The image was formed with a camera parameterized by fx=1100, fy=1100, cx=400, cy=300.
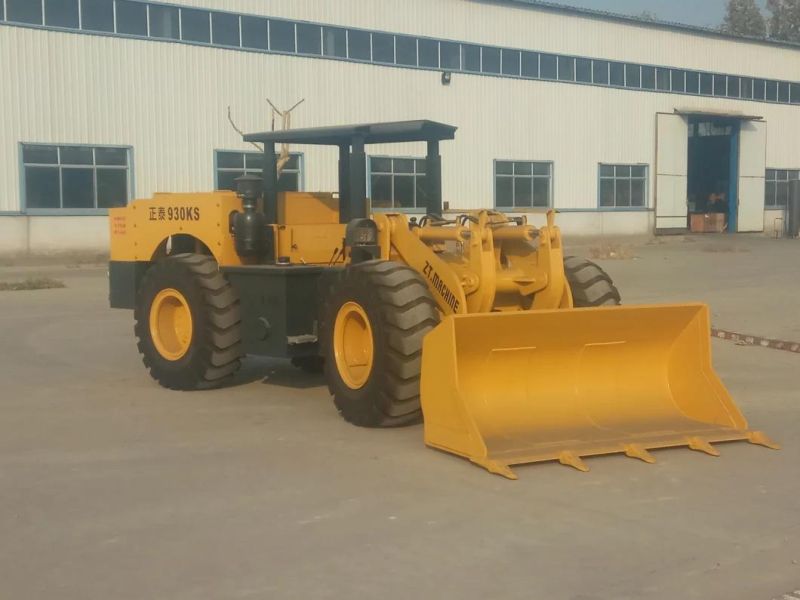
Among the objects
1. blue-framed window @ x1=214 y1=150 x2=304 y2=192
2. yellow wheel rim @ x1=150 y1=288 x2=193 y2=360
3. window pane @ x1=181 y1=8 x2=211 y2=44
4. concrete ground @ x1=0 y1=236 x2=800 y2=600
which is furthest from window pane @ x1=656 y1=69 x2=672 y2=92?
yellow wheel rim @ x1=150 y1=288 x2=193 y2=360

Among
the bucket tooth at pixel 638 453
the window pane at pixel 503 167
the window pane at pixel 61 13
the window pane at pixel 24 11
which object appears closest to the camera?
the bucket tooth at pixel 638 453

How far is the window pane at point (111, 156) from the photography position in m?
29.2

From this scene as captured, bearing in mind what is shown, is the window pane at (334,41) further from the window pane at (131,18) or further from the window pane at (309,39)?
the window pane at (131,18)

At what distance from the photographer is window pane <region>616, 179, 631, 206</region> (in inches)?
1656

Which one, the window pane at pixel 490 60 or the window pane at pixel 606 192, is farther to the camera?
the window pane at pixel 606 192

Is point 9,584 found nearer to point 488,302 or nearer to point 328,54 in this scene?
point 488,302

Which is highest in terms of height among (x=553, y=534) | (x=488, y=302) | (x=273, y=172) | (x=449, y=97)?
(x=449, y=97)

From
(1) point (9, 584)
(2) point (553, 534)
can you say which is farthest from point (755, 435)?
(1) point (9, 584)

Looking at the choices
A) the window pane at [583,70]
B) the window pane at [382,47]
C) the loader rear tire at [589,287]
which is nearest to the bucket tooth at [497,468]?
the loader rear tire at [589,287]

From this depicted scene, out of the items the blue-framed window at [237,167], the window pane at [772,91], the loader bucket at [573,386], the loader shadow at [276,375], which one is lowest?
the loader shadow at [276,375]

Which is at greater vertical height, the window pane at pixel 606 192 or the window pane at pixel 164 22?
the window pane at pixel 164 22

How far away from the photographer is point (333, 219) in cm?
1071

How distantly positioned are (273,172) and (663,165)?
3546 cm

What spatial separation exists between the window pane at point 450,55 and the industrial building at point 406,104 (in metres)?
0.06
